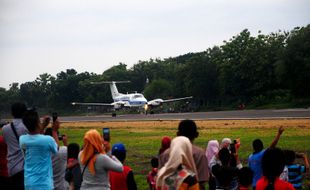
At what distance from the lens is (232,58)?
77.9 meters

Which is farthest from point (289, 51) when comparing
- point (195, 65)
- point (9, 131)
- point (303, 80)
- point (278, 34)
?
point (9, 131)

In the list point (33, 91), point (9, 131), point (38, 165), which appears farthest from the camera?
point (33, 91)

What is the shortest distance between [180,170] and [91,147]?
1.43 metres

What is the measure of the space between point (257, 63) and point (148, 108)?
1512 cm

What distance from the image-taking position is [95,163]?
6.39 meters

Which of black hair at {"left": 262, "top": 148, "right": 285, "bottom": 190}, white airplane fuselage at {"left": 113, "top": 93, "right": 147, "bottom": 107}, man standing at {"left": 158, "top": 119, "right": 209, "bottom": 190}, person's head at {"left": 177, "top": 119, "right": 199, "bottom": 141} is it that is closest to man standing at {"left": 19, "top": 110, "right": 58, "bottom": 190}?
man standing at {"left": 158, "top": 119, "right": 209, "bottom": 190}

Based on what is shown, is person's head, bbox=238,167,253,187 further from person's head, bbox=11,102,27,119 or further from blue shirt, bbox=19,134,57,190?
person's head, bbox=11,102,27,119

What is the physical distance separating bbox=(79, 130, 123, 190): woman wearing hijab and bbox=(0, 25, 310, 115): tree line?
52.6 metres

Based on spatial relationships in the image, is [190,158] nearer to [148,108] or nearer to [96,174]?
[96,174]

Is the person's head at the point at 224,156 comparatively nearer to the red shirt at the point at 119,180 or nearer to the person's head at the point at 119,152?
the person's head at the point at 119,152

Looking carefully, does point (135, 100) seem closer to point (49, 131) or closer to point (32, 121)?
point (49, 131)

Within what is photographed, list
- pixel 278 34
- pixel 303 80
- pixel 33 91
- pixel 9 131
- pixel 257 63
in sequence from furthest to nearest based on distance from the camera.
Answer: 1. pixel 33 91
2. pixel 278 34
3. pixel 257 63
4. pixel 303 80
5. pixel 9 131

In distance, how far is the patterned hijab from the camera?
636cm

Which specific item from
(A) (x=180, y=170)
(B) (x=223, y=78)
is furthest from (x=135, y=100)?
(A) (x=180, y=170)
